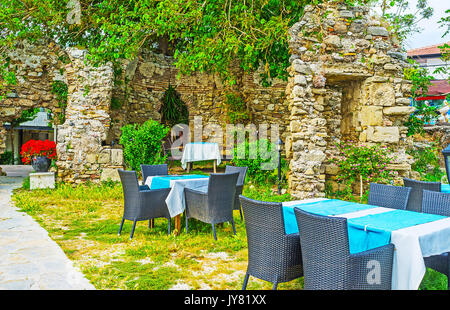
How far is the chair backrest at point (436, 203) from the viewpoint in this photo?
8.96 ft

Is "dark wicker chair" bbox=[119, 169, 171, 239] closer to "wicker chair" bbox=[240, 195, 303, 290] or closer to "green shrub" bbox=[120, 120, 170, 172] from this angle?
"wicker chair" bbox=[240, 195, 303, 290]

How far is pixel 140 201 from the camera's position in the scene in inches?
152

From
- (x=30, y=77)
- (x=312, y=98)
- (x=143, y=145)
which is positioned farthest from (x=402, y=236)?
(x=30, y=77)

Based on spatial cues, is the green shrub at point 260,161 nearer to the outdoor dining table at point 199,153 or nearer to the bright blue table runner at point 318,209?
the outdoor dining table at point 199,153

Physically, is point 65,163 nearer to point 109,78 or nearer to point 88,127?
point 88,127

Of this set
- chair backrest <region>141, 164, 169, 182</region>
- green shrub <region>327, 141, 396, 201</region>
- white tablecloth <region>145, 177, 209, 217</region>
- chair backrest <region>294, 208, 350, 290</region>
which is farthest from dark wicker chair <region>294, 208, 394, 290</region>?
green shrub <region>327, 141, 396, 201</region>

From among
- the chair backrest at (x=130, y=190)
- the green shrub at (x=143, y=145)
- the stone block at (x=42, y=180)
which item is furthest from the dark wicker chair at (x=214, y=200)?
the stone block at (x=42, y=180)

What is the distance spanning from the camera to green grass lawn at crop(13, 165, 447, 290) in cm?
267

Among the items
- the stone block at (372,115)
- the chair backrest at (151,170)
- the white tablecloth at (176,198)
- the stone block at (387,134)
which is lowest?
the white tablecloth at (176,198)

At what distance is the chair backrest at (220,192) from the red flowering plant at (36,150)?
5.88 metres

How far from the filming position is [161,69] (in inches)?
431

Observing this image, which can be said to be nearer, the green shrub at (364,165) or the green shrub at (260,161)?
the green shrub at (364,165)

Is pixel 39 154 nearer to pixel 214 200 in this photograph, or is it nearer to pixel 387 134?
pixel 214 200

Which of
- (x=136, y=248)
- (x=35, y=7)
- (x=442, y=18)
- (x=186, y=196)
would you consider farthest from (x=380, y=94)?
(x=35, y=7)
